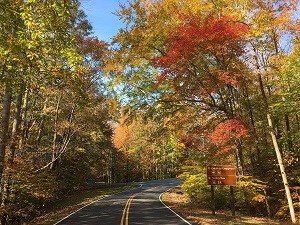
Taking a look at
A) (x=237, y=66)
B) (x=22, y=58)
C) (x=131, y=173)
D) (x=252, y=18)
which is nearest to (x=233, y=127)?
(x=237, y=66)

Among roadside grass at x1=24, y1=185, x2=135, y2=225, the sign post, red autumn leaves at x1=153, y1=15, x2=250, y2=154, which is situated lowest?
roadside grass at x1=24, y1=185, x2=135, y2=225

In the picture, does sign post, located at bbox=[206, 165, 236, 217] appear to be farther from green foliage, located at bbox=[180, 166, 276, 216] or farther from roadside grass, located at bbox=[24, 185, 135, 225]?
roadside grass, located at bbox=[24, 185, 135, 225]

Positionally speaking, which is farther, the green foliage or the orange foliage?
the green foliage

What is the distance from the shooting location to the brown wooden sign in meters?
18.2

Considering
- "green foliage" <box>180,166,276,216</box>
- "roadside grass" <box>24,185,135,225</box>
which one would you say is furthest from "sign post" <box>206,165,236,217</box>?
"roadside grass" <box>24,185,135,225</box>

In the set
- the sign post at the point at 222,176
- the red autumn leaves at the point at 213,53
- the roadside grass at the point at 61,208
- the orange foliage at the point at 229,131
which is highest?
the red autumn leaves at the point at 213,53

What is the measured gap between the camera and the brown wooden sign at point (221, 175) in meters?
18.2

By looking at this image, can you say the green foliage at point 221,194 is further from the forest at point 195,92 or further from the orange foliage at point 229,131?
the orange foliage at point 229,131

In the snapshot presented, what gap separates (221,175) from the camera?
18391mm

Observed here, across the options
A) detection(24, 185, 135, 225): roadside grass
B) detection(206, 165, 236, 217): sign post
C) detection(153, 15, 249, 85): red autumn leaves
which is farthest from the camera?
detection(24, 185, 135, 225): roadside grass

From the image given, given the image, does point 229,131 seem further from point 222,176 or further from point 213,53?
point 213,53

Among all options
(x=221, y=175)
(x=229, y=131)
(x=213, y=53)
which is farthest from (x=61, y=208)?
(x=213, y=53)

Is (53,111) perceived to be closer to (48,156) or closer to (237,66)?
(48,156)

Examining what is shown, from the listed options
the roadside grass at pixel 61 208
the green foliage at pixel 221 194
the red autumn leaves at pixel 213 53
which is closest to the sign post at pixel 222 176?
the red autumn leaves at pixel 213 53
